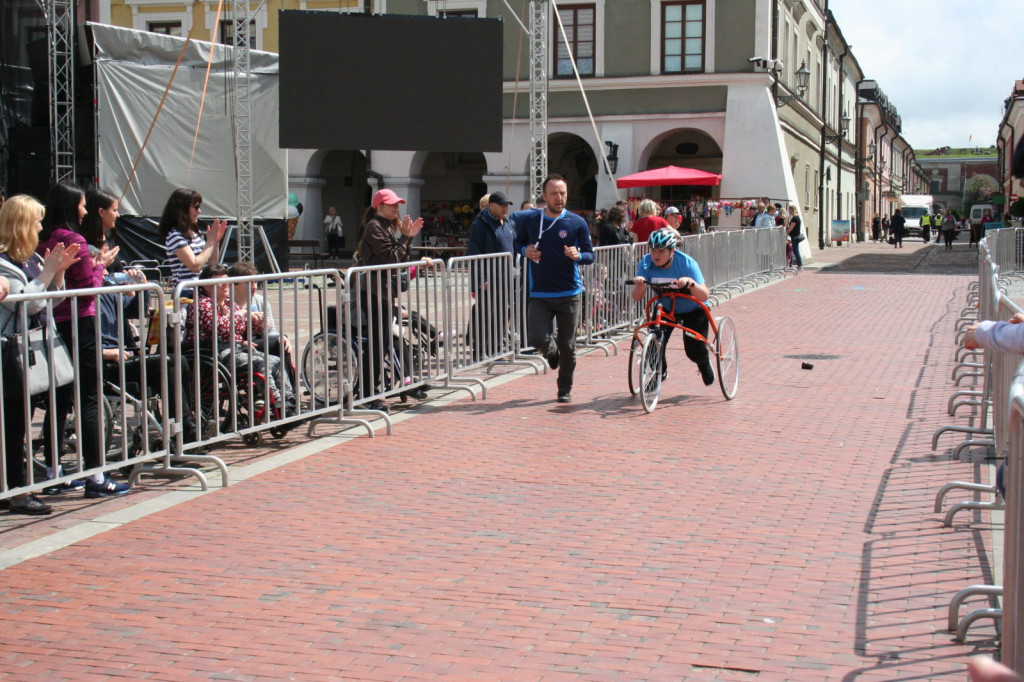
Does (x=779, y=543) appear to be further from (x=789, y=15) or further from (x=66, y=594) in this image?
(x=789, y=15)

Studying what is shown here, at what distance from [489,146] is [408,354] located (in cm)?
1334

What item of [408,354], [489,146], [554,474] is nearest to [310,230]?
[489,146]

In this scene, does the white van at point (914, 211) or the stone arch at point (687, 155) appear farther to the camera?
the white van at point (914, 211)

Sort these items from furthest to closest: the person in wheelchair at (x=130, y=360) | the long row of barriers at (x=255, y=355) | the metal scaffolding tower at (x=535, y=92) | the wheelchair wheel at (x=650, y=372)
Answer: the metal scaffolding tower at (x=535, y=92) → the wheelchair wheel at (x=650, y=372) → the person in wheelchair at (x=130, y=360) → the long row of barriers at (x=255, y=355)

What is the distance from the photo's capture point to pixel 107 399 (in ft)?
23.4

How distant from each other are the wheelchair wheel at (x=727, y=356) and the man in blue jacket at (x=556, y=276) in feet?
→ 4.18

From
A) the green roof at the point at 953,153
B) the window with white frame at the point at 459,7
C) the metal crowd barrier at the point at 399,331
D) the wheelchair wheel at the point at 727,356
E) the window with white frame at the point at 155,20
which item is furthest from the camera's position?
the green roof at the point at 953,153

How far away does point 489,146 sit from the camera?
22.8 metres

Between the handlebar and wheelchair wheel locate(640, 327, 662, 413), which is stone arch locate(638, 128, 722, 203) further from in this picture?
wheelchair wheel locate(640, 327, 662, 413)

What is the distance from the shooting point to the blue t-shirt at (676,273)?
10.3 meters

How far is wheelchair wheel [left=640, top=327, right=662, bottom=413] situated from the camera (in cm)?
970

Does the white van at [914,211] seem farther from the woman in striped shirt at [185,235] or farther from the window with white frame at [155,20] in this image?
the woman in striped shirt at [185,235]

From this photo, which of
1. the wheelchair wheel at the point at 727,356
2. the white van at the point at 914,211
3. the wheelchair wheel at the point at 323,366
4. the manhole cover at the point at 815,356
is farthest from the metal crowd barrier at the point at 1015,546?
the white van at the point at 914,211

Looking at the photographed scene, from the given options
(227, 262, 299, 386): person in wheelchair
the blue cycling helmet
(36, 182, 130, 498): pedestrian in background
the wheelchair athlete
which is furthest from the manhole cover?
(36, 182, 130, 498): pedestrian in background
